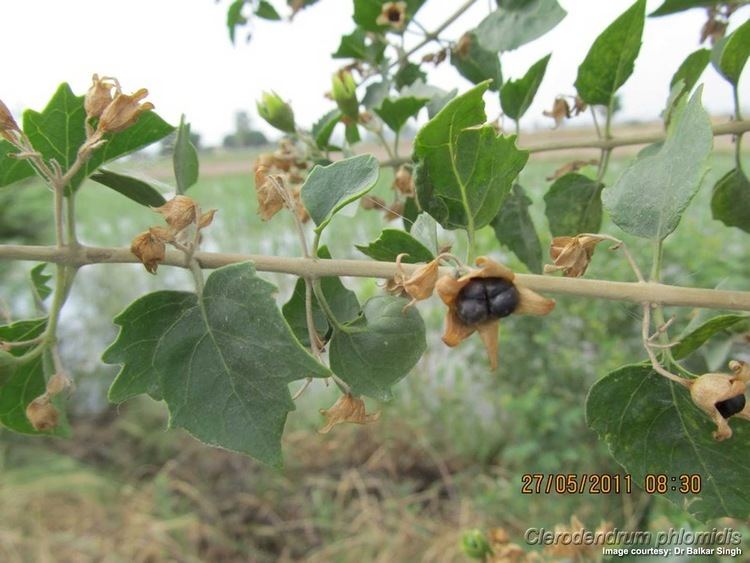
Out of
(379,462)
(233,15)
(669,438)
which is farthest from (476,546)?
(379,462)

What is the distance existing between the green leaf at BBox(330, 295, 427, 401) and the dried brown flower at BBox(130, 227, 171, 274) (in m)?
0.12

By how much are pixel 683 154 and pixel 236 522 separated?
2011 millimetres

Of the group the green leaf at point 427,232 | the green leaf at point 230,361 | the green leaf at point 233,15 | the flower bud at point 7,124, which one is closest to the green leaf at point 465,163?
the green leaf at point 427,232

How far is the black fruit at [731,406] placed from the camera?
0.33 metres

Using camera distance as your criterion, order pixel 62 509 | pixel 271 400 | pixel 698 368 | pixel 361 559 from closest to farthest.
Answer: pixel 271 400 → pixel 698 368 → pixel 361 559 → pixel 62 509

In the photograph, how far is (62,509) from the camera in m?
2.22

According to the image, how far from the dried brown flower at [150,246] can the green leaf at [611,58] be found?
1.15ft

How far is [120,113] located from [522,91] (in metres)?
0.32

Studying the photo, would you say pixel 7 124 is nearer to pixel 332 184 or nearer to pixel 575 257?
pixel 332 184

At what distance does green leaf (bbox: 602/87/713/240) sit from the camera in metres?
0.35

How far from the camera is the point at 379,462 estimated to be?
224cm

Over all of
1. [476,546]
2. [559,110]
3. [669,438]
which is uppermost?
[559,110]

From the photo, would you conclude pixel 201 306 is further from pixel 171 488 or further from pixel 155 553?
pixel 171 488

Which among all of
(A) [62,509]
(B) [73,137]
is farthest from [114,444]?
(B) [73,137]
